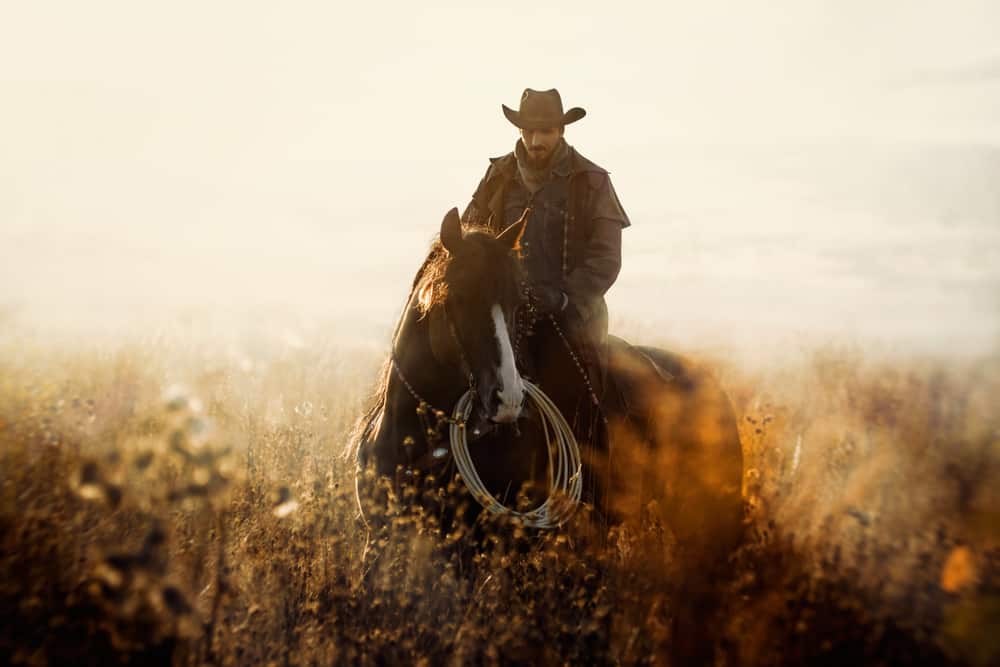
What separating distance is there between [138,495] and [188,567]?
0.47 meters

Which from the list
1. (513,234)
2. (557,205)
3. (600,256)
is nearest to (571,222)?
(557,205)

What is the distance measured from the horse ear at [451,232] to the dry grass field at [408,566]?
59.2 inches

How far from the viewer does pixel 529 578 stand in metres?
5.09

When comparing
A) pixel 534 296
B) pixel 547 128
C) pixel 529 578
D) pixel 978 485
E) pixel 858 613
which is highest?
pixel 547 128

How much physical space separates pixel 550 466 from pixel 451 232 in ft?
5.22

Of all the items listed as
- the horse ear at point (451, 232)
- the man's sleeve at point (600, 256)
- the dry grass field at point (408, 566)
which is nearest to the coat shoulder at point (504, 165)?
the man's sleeve at point (600, 256)

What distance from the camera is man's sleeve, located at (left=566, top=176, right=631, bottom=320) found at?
242 inches

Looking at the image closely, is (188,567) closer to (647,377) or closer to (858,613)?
(858,613)

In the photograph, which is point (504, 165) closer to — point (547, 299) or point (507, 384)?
point (547, 299)

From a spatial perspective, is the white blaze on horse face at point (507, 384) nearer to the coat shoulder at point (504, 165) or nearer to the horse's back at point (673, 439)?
the horse's back at point (673, 439)

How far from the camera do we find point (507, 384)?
15.3 ft

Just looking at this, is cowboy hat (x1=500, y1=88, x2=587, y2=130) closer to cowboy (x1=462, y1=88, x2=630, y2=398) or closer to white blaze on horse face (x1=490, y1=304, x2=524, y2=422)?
cowboy (x1=462, y1=88, x2=630, y2=398)

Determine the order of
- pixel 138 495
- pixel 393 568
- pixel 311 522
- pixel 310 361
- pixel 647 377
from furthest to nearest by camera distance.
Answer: pixel 310 361
pixel 647 377
pixel 311 522
pixel 393 568
pixel 138 495

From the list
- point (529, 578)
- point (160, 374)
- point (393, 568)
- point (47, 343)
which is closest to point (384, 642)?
point (393, 568)
